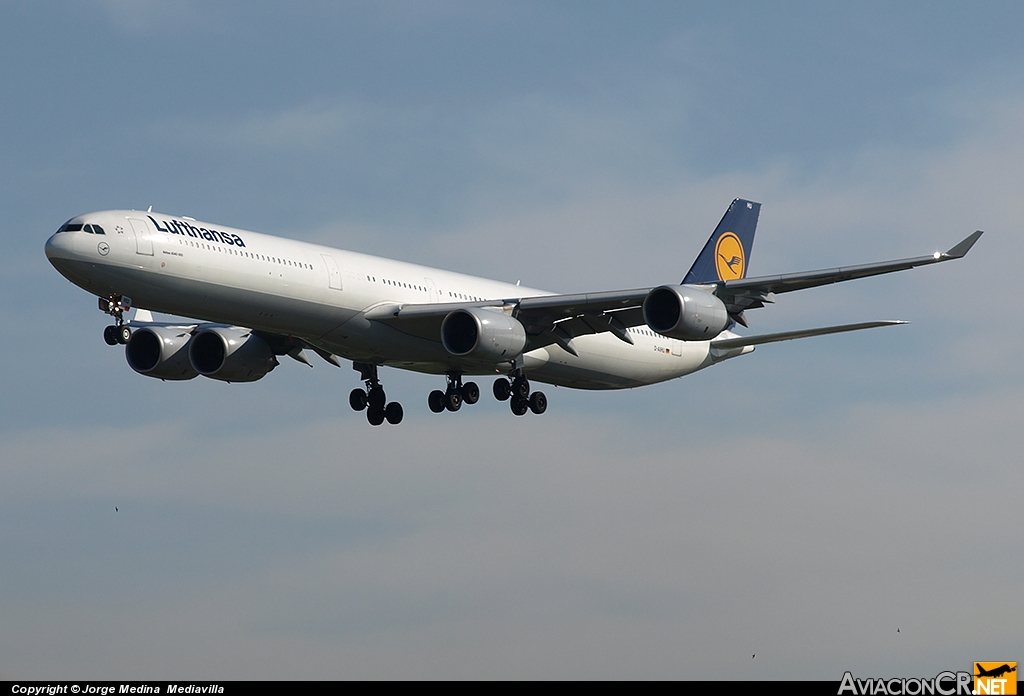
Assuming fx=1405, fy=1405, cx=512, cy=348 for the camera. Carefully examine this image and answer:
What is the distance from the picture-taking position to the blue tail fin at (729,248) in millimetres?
57875

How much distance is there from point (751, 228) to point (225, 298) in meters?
27.8

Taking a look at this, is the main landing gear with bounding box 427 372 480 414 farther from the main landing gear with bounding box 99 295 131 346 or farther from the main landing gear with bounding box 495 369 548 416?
the main landing gear with bounding box 99 295 131 346

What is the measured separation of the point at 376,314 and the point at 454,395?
6202mm

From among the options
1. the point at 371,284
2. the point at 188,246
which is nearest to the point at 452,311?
the point at 371,284

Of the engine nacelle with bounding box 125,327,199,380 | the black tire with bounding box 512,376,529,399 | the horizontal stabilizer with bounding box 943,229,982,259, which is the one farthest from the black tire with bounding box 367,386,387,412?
the horizontal stabilizer with bounding box 943,229,982,259

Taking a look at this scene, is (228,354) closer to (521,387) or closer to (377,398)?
(377,398)

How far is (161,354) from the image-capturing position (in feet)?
157

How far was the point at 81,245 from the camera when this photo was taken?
A: 128ft

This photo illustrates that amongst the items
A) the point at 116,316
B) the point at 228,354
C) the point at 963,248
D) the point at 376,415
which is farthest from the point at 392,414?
the point at 963,248

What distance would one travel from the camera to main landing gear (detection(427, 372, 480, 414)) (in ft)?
160

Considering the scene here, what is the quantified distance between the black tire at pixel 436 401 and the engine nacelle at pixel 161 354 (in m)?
8.10

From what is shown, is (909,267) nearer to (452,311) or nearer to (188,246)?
(452,311)

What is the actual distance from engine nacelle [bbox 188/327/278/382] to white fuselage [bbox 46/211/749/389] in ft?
11.2

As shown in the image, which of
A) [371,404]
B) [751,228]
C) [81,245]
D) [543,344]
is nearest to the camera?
[81,245]
